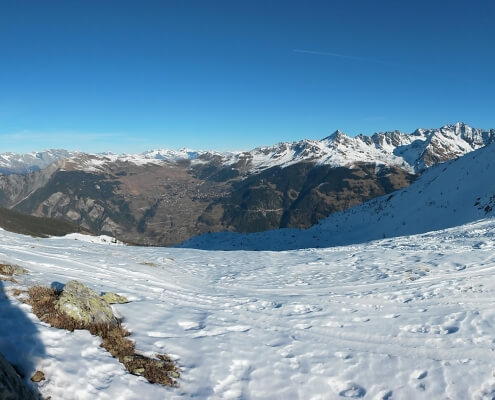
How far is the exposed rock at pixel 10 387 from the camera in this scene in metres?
5.42

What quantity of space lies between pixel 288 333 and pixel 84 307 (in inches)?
255

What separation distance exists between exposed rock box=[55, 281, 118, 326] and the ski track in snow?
730 mm

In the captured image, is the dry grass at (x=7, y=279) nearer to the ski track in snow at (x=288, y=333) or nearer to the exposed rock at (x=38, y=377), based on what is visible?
the ski track in snow at (x=288, y=333)

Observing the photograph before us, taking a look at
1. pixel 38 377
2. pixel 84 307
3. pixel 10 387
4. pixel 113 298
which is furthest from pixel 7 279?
pixel 10 387

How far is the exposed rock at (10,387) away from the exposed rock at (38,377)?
102 centimetres

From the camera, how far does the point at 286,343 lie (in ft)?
36.4

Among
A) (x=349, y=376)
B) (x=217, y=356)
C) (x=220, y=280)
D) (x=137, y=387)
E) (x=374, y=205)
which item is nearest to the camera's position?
(x=137, y=387)

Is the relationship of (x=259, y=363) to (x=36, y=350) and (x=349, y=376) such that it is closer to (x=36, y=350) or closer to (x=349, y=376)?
(x=349, y=376)

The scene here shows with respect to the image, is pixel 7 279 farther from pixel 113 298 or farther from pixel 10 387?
pixel 10 387

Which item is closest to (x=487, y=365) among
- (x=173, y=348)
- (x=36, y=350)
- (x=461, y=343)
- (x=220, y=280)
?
(x=461, y=343)

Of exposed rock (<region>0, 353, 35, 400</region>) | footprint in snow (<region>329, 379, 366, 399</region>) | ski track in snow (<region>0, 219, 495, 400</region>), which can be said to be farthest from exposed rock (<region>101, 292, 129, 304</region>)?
footprint in snow (<region>329, 379, 366, 399</region>)

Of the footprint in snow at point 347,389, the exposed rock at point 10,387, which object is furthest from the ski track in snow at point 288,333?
the exposed rock at point 10,387

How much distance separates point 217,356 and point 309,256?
59.8 feet

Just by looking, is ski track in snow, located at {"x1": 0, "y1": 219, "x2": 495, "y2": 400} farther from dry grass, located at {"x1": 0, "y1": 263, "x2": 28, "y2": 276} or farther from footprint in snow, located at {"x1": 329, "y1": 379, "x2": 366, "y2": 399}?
dry grass, located at {"x1": 0, "y1": 263, "x2": 28, "y2": 276}
